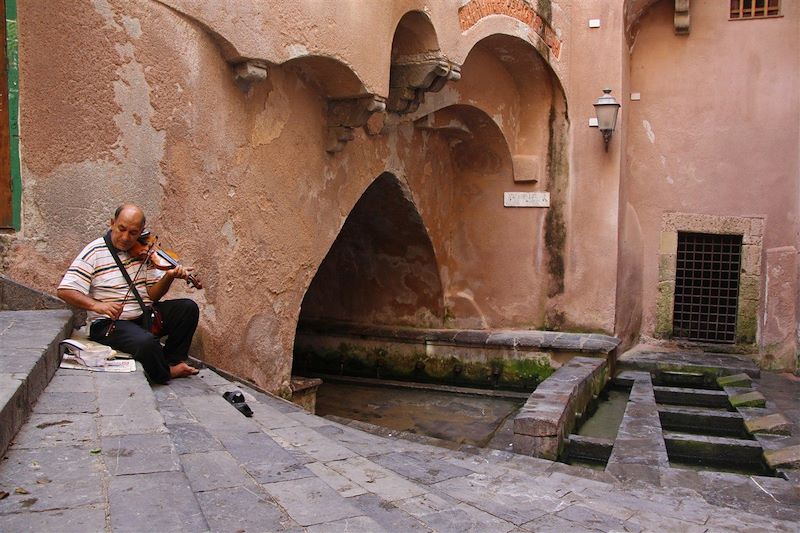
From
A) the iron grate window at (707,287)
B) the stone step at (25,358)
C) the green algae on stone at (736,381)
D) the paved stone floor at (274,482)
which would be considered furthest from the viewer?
the iron grate window at (707,287)

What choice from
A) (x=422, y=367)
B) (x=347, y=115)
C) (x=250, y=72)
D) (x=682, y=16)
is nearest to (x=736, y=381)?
(x=422, y=367)

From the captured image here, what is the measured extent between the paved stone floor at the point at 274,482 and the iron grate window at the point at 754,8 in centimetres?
697

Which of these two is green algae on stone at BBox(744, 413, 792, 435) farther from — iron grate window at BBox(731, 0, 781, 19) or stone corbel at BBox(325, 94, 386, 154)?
iron grate window at BBox(731, 0, 781, 19)

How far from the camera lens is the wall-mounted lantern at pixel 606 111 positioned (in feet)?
29.9

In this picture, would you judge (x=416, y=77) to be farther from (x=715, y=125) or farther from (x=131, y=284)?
(x=715, y=125)

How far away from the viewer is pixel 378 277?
1034 centimetres

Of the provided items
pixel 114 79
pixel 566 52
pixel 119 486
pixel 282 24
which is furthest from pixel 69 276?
pixel 566 52

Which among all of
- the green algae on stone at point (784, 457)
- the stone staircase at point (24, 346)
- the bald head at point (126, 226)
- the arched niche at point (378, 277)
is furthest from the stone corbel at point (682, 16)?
the stone staircase at point (24, 346)

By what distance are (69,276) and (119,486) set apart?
1.95 meters

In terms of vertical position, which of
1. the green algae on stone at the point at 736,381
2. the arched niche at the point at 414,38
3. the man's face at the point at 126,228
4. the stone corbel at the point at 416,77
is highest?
the arched niche at the point at 414,38

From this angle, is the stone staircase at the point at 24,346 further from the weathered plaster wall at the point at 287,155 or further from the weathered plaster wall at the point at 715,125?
the weathered plaster wall at the point at 715,125

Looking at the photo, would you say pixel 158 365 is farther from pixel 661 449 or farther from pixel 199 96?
pixel 661 449

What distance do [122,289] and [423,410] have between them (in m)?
5.23

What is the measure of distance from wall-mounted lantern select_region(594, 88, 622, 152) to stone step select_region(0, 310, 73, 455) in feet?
22.6
